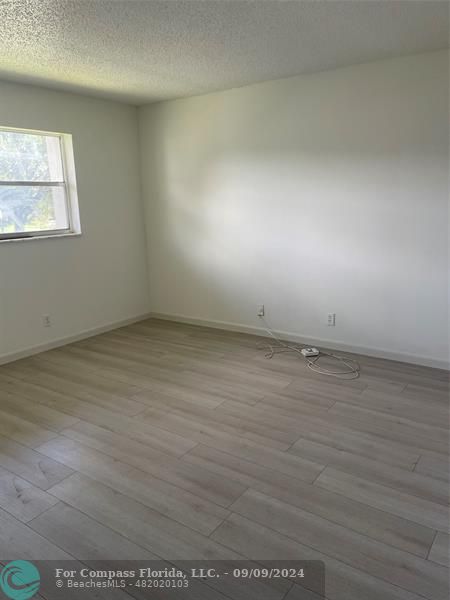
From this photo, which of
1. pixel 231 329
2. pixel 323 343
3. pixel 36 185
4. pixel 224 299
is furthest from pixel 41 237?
pixel 323 343

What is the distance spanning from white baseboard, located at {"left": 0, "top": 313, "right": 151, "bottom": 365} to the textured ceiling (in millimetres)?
2489

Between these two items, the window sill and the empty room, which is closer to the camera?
the empty room

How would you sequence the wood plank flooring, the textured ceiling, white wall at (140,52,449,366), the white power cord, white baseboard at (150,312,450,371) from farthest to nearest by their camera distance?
white baseboard at (150,312,450,371), the white power cord, white wall at (140,52,449,366), the textured ceiling, the wood plank flooring

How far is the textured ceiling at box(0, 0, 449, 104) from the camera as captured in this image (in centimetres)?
248

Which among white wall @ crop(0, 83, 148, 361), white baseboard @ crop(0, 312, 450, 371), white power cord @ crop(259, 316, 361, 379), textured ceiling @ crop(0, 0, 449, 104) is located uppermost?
textured ceiling @ crop(0, 0, 449, 104)

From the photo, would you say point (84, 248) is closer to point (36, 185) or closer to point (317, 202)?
point (36, 185)

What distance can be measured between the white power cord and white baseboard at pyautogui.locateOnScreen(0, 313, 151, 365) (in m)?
1.70

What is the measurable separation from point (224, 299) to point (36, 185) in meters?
2.29

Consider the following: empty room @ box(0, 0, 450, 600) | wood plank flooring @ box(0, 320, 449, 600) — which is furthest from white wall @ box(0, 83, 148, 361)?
wood plank flooring @ box(0, 320, 449, 600)

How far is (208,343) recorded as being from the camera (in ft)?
15.1

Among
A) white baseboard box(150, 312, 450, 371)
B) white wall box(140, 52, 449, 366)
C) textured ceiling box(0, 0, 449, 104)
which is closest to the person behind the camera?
textured ceiling box(0, 0, 449, 104)

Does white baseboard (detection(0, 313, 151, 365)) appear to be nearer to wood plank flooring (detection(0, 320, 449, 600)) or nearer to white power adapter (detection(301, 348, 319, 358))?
wood plank flooring (detection(0, 320, 449, 600))

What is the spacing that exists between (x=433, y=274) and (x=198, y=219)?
2537mm

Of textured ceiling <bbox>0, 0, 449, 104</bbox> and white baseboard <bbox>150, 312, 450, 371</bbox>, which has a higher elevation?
textured ceiling <bbox>0, 0, 449, 104</bbox>
